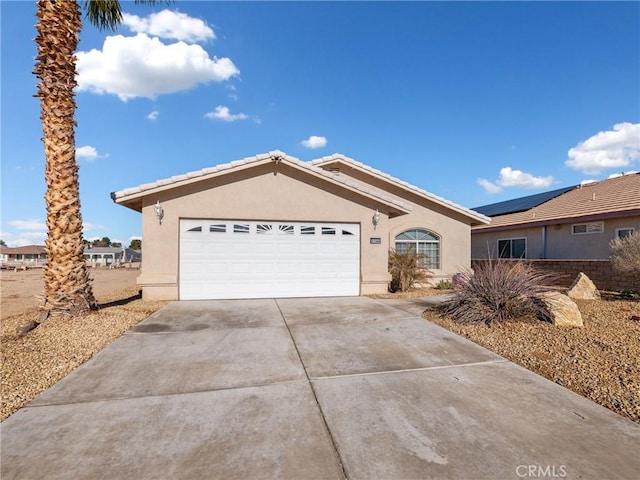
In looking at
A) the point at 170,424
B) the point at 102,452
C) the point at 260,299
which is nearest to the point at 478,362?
the point at 170,424

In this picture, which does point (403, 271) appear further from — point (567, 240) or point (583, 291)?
point (567, 240)

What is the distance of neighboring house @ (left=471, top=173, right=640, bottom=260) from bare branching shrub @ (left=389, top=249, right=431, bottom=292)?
8.78 feet

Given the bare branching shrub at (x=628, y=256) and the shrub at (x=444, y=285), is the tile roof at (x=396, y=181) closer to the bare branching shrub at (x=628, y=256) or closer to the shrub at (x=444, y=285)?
the shrub at (x=444, y=285)

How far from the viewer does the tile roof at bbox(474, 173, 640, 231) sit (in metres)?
14.2

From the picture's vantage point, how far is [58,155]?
25.5 ft

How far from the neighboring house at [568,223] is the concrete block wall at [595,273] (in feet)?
6.96

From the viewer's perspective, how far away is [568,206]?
56.6 ft

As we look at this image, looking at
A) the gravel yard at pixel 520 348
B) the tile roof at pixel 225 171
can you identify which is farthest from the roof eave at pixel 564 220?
the tile roof at pixel 225 171

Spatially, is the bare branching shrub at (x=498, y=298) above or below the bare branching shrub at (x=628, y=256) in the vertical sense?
below

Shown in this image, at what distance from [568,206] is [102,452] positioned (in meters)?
20.2

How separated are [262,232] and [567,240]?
1381 centimetres

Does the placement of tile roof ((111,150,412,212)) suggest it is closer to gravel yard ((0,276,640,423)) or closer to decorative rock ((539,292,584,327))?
gravel yard ((0,276,640,423))

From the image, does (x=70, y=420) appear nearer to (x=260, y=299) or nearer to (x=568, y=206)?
(x=260, y=299)

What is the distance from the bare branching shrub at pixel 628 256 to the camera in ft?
32.2
